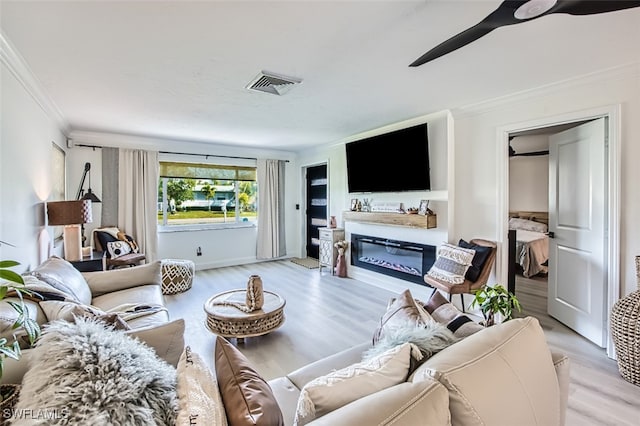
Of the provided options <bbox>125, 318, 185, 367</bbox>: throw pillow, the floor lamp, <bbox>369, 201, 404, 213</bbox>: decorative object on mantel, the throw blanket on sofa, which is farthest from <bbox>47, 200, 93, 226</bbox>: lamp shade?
<bbox>369, 201, 404, 213</bbox>: decorative object on mantel

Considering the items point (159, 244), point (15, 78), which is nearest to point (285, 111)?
point (15, 78)

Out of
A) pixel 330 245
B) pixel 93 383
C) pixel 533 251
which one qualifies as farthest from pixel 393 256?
pixel 93 383

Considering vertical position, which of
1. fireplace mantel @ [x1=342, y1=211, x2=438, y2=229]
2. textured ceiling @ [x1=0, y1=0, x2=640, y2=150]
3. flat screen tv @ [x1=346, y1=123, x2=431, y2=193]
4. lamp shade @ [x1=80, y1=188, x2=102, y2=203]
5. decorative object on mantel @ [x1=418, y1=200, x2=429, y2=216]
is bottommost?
fireplace mantel @ [x1=342, y1=211, x2=438, y2=229]

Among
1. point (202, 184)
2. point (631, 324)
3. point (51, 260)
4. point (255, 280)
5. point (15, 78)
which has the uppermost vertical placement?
point (15, 78)

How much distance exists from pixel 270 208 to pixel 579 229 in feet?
16.1

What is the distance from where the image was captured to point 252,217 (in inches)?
256

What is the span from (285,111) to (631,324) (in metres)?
3.50

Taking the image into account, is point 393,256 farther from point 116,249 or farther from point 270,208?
point 116,249

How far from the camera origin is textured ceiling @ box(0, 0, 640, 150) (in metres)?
1.70

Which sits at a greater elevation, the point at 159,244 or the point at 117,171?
the point at 117,171

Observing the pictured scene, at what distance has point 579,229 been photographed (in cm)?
298

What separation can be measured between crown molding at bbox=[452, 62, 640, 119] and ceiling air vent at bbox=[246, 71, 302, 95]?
2.00 meters

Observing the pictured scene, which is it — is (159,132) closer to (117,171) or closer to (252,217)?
(117,171)

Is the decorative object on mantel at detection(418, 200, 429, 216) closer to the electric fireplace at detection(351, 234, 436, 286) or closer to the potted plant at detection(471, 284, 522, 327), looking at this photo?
the electric fireplace at detection(351, 234, 436, 286)
